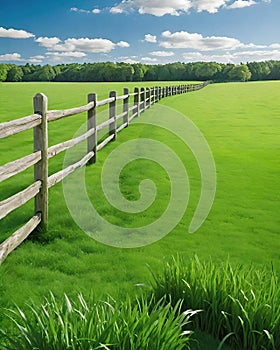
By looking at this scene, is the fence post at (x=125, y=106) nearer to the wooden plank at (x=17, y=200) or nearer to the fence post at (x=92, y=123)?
the fence post at (x=92, y=123)

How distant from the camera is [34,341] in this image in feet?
7.77

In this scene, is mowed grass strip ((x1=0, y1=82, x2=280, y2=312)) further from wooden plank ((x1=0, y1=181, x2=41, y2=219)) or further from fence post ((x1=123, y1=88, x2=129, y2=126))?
fence post ((x1=123, y1=88, x2=129, y2=126))

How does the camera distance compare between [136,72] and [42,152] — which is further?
[136,72]

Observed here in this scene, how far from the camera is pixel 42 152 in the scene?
505cm

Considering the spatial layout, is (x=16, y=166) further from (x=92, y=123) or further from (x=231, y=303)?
(x=92, y=123)

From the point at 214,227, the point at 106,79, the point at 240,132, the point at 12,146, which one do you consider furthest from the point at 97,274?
the point at 106,79

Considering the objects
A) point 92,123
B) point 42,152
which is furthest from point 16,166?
point 92,123

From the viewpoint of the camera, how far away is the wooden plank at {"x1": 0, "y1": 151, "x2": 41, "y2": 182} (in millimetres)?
4084

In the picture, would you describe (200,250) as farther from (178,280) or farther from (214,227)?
(178,280)

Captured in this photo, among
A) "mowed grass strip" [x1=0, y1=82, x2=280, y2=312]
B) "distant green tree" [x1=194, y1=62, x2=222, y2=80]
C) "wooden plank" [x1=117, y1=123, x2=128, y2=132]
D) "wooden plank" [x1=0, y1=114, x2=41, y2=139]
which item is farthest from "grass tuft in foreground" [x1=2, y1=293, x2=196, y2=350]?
"distant green tree" [x1=194, y1=62, x2=222, y2=80]

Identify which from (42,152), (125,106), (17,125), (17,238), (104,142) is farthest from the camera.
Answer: (125,106)

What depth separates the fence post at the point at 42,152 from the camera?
4.99m

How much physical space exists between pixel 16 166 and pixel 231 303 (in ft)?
8.21

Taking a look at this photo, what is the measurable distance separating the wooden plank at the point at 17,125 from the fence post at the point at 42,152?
128mm
